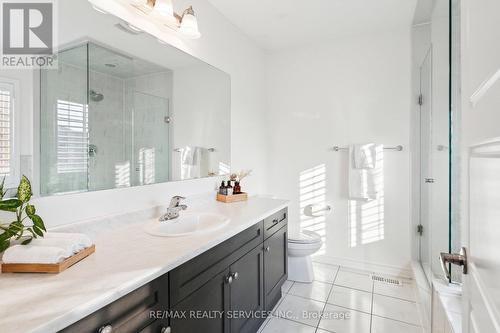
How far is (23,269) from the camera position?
0.84 meters

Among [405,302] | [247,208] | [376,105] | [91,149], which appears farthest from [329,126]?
[91,149]

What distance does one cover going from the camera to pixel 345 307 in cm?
205

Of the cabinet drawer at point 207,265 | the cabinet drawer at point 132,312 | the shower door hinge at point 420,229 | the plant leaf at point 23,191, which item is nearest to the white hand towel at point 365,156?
the shower door hinge at point 420,229

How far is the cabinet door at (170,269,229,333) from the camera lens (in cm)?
103

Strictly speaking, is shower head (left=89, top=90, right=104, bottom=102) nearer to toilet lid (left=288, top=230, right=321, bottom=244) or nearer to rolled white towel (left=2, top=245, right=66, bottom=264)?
rolled white towel (left=2, top=245, right=66, bottom=264)

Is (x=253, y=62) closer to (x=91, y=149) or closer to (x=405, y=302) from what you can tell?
(x=91, y=149)

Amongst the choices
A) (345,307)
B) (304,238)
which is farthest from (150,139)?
(345,307)

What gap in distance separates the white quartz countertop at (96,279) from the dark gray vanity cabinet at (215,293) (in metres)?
0.05

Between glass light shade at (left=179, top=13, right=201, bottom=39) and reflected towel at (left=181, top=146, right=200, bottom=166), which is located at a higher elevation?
glass light shade at (left=179, top=13, right=201, bottom=39)

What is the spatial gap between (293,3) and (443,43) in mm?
1135

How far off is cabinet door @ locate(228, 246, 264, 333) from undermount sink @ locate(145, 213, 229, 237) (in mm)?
273

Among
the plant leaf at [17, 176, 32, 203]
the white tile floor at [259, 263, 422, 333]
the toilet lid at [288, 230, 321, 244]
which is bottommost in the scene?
the white tile floor at [259, 263, 422, 333]

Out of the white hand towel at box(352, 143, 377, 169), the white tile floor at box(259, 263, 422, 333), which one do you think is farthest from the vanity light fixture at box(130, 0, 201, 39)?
the white tile floor at box(259, 263, 422, 333)

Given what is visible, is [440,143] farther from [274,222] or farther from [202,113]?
[202,113]
